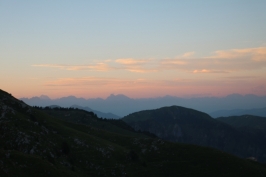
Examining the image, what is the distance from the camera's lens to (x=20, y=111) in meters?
106

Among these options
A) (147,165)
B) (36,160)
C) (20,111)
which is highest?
(20,111)

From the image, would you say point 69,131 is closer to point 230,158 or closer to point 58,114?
point 230,158

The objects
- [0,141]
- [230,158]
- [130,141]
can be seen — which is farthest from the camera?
[130,141]

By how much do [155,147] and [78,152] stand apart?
32.0 m

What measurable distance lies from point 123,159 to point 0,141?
39.5 m

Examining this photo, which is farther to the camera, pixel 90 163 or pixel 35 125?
pixel 35 125

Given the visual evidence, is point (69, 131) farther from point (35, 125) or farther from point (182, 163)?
point (182, 163)

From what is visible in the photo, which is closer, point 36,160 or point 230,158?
point 36,160

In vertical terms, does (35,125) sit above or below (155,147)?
above

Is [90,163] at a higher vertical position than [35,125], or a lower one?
lower

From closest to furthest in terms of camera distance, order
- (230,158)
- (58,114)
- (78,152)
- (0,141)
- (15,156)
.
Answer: (15,156), (0,141), (78,152), (230,158), (58,114)

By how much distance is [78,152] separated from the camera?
9019 centimetres

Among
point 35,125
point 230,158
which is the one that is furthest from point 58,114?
point 230,158

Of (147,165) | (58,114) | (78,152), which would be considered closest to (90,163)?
(78,152)
